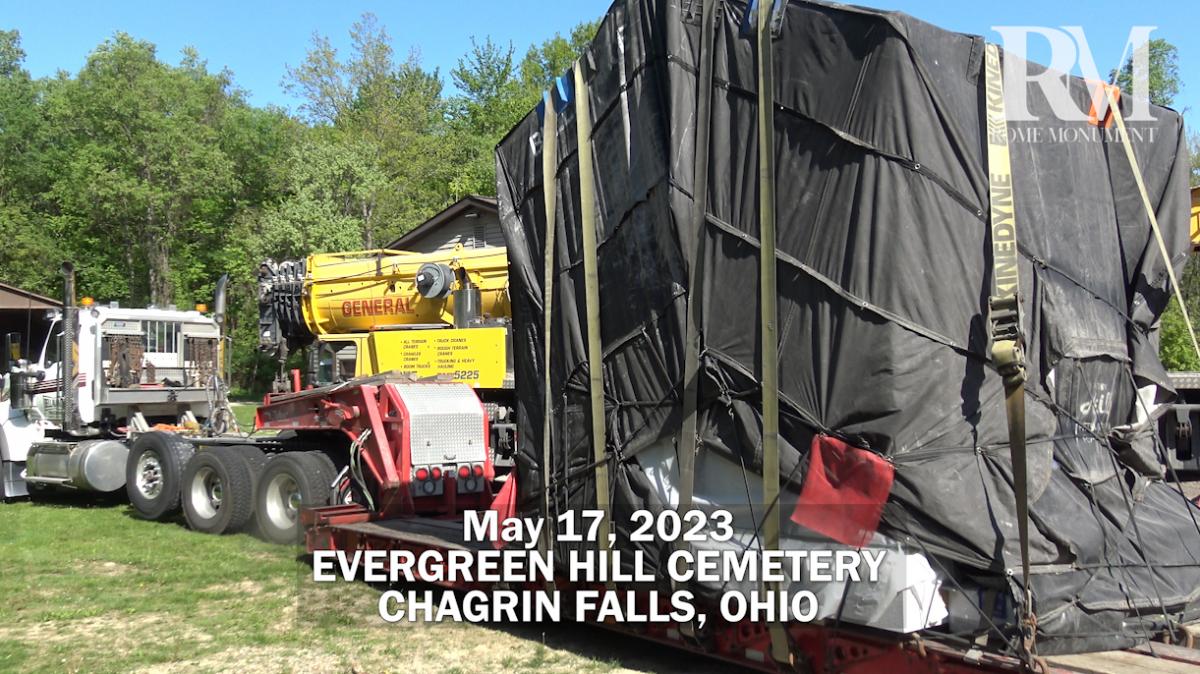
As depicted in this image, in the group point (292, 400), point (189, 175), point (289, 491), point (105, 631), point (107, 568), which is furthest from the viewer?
point (189, 175)

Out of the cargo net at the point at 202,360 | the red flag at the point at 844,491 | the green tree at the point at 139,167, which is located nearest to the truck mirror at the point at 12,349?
the cargo net at the point at 202,360

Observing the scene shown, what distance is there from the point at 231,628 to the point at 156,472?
234 inches

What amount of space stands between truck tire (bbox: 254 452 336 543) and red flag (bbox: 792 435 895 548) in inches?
244

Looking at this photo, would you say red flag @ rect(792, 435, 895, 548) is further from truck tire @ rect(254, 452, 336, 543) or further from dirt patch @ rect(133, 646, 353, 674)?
truck tire @ rect(254, 452, 336, 543)

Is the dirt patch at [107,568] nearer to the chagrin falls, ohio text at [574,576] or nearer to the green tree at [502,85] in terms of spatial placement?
the chagrin falls, ohio text at [574,576]

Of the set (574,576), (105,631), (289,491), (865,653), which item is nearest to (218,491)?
(289,491)

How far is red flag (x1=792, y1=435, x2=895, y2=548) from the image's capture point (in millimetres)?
4754

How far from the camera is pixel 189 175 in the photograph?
39812 millimetres

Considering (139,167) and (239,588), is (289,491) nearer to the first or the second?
(239,588)

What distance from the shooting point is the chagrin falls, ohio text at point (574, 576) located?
510cm

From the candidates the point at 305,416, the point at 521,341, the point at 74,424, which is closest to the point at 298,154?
the point at 74,424

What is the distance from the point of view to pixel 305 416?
10211mm

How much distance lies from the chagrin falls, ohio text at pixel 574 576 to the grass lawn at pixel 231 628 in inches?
8.1

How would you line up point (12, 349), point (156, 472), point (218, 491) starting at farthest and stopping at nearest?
point (12, 349) < point (156, 472) < point (218, 491)
